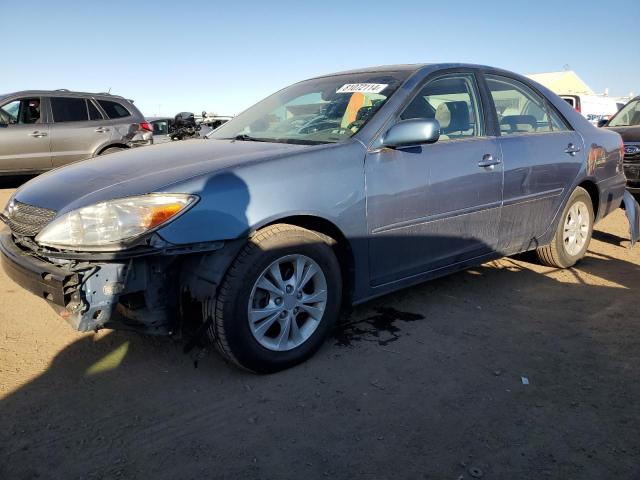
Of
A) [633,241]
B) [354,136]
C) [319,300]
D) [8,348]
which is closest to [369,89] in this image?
[354,136]

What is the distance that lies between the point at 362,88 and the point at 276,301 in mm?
1639

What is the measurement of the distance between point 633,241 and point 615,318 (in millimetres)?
2068

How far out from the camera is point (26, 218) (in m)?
2.91

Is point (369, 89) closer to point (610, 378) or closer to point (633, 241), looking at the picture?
point (610, 378)

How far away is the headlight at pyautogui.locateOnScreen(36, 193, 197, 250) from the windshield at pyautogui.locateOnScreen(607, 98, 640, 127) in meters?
8.79

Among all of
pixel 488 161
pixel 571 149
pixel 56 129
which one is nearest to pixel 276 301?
pixel 488 161

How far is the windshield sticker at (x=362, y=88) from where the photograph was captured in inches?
140

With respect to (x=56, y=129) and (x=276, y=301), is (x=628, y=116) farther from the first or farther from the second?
(x=56, y=129)

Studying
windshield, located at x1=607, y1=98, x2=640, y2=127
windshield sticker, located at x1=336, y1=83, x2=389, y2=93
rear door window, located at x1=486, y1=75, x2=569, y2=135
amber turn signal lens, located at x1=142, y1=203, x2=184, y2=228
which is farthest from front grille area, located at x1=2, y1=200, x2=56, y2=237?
windshield, located at x1=607, y1=98, x2=640, y2=127

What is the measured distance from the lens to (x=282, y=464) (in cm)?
215

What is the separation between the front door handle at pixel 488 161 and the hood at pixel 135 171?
4.37 ft

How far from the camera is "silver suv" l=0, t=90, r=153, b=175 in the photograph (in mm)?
9016

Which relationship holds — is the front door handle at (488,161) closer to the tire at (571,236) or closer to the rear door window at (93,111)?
the tire at (571,236)

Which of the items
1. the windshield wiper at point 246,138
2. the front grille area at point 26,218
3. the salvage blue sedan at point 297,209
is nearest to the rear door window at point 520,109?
the salvage blue sedan at point 297,209
